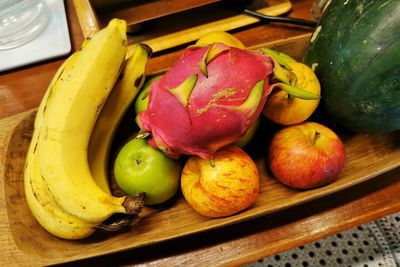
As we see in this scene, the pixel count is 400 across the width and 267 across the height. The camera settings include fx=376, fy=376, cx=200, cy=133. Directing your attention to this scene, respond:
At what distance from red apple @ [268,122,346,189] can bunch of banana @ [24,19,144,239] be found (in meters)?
0.22

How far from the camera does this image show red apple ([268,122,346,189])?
0.55m

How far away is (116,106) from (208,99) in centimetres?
22

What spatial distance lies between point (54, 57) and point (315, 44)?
1.81 ft

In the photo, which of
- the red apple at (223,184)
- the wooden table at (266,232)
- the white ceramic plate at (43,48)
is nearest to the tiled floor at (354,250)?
the wooden table at (266,232)

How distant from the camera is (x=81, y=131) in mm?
545

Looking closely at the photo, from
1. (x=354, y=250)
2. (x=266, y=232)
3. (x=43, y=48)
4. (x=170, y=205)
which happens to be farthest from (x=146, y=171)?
(x=354, y=250)

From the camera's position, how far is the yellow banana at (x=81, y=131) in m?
0.50

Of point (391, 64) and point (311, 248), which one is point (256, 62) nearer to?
point (391, 64)

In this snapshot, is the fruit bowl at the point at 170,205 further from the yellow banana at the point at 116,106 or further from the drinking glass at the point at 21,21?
the drinking glass at the point at 21,21

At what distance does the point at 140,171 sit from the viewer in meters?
0.55

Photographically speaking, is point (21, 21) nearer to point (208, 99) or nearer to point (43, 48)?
point (43, 48)

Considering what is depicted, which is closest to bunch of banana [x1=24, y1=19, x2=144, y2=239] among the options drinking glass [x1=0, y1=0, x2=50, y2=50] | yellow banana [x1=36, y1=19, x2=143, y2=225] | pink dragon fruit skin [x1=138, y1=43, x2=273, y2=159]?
yellow banana [x1=36, y1=19, x2=143, y2=225]

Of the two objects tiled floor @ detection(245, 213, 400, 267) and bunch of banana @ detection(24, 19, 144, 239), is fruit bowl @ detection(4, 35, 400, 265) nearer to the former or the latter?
bunch of banana @ detection(24, 19, 144, 239)

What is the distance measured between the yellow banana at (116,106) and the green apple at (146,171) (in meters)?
0.06
